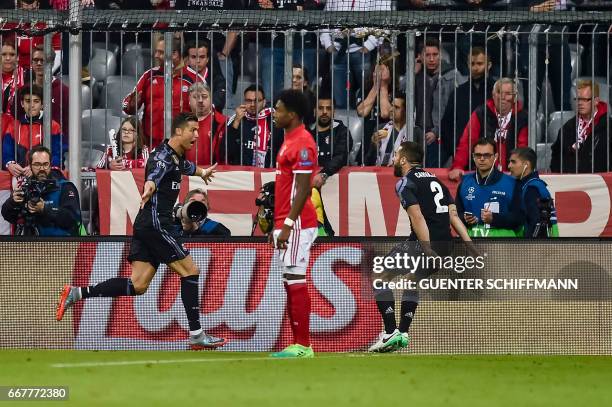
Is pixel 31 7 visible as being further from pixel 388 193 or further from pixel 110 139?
pixel 388 193

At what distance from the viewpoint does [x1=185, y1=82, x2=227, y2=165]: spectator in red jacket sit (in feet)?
47.4

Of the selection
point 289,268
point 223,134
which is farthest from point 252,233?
point 289,268

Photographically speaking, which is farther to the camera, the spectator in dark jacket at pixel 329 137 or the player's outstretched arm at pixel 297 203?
the spectator in dark jacket at pixel 329 137

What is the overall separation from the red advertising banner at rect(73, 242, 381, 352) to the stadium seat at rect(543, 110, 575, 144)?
3097 millimetres

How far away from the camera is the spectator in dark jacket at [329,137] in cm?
1444

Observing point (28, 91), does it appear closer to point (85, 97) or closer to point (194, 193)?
point (85, 97)

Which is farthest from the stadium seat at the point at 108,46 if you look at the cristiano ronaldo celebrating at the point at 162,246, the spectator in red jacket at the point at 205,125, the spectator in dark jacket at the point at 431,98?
the spectator in dark jacket at the point at 431,98

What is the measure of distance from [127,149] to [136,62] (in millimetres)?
909

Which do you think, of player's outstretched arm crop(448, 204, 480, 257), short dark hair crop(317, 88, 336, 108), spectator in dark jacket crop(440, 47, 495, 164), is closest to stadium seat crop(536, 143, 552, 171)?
spectator in dark jacket crop(440, 47, 495, 164)

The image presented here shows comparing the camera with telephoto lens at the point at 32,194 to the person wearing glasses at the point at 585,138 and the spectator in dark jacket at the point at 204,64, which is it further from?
the person wearing glasses at the point at 585,138

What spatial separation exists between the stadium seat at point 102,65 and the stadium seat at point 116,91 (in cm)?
10

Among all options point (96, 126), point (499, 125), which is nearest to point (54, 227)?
point (96, 126)

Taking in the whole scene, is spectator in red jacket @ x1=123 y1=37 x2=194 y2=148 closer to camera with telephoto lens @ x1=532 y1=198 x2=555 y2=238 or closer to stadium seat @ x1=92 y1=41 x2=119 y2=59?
stadium seat @ x1=92 y1=41 x2=119 y2=59

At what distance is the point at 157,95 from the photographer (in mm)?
14594
